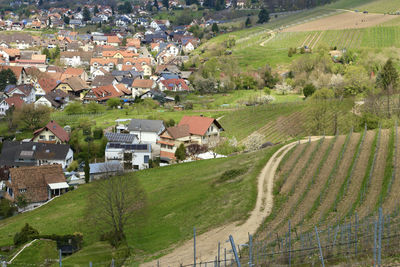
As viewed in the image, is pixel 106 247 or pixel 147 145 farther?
pixel 147 145

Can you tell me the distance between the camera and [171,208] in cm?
3047

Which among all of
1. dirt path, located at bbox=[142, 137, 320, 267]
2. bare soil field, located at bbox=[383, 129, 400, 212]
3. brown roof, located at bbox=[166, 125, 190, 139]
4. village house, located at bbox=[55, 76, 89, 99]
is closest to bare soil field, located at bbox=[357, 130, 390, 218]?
bare soil field, located at bbox=[383, 129, 400, 212]

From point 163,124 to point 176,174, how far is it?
46.0 ft

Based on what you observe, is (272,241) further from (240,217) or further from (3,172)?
(3,172)

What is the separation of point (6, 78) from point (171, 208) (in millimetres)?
65856

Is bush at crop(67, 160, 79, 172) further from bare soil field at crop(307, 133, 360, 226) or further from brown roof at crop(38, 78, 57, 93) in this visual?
brown roof at crop(38, 78, 57, 93)

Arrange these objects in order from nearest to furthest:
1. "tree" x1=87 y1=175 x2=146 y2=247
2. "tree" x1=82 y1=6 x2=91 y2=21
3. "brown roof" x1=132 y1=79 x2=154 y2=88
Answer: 1. "tree" x1=87 y1=175 x2=146 y2=247
2. "brown roof" x1=132 y1=79 x2=154 y2=88
3. "tree" x1=82 y1=6 x2=91 y2=21

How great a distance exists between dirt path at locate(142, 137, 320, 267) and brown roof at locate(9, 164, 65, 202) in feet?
62.6

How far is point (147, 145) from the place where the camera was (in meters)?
47.9

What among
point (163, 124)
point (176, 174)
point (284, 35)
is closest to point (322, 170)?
point (176, 174)

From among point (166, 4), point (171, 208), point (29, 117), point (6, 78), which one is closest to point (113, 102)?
point (29, 117)

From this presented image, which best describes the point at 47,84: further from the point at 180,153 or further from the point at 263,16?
the point at 263,16

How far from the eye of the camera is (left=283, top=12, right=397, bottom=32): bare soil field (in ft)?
363

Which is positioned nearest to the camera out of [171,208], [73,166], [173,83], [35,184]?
[171,208]
